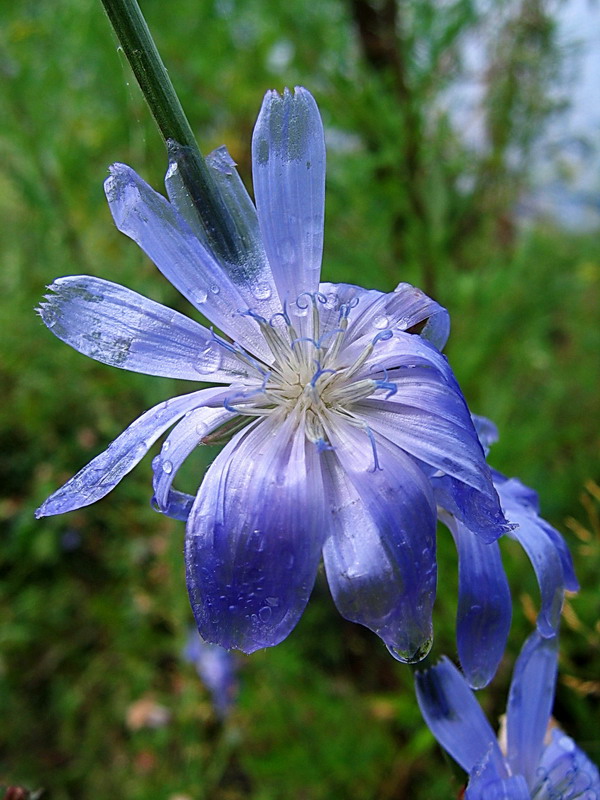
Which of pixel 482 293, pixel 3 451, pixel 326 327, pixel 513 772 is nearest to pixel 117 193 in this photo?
pixel 326 327

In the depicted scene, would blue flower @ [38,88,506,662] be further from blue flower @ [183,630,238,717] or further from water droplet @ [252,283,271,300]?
blue flower @ [183,630,238,717]

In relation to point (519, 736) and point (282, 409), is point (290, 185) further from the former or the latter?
point (519, 736)

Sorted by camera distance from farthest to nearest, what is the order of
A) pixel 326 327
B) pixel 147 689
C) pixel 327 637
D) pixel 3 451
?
pixel 3 451 < pixel 147 689 < pixel 327 637 < pixel 326 327

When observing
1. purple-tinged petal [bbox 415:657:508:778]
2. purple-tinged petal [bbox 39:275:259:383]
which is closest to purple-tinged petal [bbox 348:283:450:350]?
purple-tinged petal [bbox 39:275:259:383]

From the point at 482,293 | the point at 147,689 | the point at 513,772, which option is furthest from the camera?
the point at 147,689

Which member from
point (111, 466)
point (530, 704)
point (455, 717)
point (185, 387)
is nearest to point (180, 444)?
point (111, 466)

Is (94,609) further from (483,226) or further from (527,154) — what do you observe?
(527,154)

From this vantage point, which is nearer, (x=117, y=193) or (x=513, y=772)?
(x=117, y=193)
